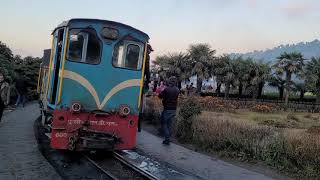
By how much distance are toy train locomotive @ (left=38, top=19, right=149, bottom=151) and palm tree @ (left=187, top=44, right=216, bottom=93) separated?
117 feet

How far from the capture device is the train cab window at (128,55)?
13.1 meters

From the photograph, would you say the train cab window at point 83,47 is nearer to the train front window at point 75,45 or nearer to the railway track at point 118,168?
the train front window at point 75,45

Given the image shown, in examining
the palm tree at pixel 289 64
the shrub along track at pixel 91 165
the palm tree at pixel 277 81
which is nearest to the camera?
the shrub along track at pixel 91 165

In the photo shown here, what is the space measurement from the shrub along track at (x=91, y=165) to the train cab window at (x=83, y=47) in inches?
106

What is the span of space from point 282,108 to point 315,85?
13.1 m

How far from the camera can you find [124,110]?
13.0 m

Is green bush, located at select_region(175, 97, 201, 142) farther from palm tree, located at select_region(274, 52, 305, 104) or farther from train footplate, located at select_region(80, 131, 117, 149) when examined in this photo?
palm tree, located at select_region(274, 52, 305, 104)

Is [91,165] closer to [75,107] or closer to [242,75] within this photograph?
[75,107]

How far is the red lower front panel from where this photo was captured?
40.5 feet

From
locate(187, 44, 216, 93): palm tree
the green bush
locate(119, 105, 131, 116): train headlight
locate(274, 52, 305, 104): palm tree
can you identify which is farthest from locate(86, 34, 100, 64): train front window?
locate(274, 52, 305, 104): palm tree

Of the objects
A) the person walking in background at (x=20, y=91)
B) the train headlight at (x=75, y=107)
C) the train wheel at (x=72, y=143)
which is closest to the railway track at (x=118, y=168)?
the train wheel at (x=72, y=143)

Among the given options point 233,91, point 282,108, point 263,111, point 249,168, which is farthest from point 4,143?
point 233,91

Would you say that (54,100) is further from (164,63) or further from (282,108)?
(164,63)

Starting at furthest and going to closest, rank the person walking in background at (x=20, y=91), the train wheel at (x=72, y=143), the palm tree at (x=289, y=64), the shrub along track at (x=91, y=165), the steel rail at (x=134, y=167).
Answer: the palm tree at (x=289, y=64) < the person walking in background at (x=20, y=91) < the train wheel at (x=72, y=143) < the shrub along track at (x=91, y=165) < the steel rail at (x=134, y=167)
